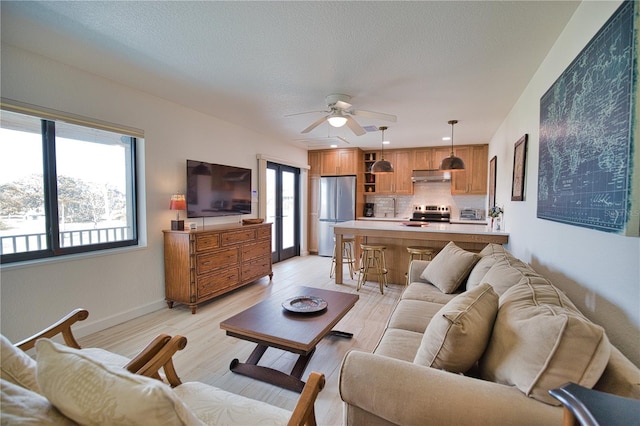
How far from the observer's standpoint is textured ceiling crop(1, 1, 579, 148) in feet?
5.76

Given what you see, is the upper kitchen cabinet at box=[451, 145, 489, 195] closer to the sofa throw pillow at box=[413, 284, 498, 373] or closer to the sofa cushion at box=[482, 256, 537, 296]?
the sofa cushion at box=[482, 256, 537, 296]

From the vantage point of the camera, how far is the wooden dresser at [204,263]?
10.7ft

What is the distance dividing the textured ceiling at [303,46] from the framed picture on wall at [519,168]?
0.59m

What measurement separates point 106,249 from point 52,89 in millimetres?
1536

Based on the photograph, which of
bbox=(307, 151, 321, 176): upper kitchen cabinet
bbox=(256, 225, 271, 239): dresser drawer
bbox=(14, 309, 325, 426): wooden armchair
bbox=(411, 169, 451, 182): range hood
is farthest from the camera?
bbox=(307, 151, 321, 176): upper kitchen cabinet

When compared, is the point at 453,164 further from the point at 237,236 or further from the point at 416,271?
the point at 237,236

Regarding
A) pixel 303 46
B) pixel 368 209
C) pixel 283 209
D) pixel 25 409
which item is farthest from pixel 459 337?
pixel 368 209

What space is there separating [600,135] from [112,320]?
13.3 ft

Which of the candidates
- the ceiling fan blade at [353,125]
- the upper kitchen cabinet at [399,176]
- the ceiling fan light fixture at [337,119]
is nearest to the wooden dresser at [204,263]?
the ceiling fan light fixture at [337,119]

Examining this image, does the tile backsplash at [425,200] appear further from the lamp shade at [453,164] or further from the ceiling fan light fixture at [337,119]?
the ceiling fan light fixture at [337,119]

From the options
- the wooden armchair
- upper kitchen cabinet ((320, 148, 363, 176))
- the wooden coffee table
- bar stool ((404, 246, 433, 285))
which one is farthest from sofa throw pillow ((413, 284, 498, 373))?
upper kitchen cabinet ((320, 148, 363, 176))

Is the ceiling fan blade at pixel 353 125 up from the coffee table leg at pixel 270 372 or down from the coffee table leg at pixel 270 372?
up

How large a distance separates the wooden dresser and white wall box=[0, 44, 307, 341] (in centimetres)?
18

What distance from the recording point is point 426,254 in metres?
4.00
